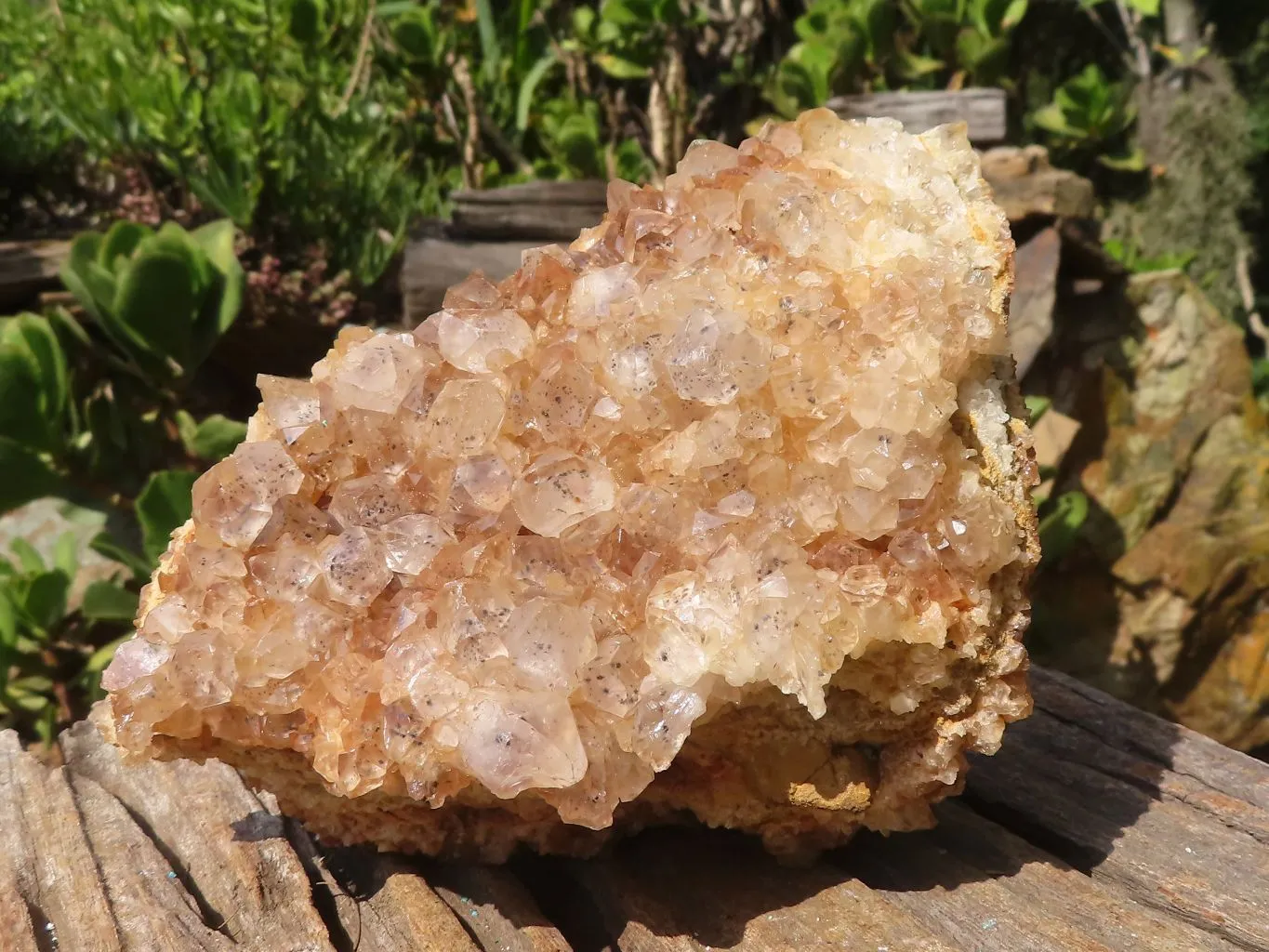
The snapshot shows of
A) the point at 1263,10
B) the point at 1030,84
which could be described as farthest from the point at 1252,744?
the point at 1263,10

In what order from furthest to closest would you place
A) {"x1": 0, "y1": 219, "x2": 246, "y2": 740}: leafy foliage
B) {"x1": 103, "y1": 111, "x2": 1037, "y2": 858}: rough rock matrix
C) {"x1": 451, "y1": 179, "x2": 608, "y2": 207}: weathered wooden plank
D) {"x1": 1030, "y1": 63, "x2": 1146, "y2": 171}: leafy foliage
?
1. {"x1": 1030, "y1": 63, "x2": 1146, "y2": 171}: leafy foliage
2. {"x1": 451, "y1": 179, "x2": 608, "y2": 207}: weathered wooden plank
3. {"x1": 0, "y1": 219, "x2": 246, "y2": 740}: leafy foliage
4. {"x1": 103, "y1": 111, "x2": 1037, "y2": 858}: rough rock matrix

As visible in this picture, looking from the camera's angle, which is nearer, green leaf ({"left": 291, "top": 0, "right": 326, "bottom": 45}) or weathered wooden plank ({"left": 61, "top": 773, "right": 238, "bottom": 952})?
weathered wooden plank ({"left": 61, "top": 773, "right": 238, "bottom": 952})

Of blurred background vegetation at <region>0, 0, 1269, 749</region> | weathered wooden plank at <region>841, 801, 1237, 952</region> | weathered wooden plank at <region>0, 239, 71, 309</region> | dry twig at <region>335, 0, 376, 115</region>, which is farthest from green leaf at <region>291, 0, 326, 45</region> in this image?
weathered wooden plank at <region>841, 801, 1237, 952</region>

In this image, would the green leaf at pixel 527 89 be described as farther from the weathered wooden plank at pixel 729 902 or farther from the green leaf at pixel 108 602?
the weathered wooden plank at pixel 729 902

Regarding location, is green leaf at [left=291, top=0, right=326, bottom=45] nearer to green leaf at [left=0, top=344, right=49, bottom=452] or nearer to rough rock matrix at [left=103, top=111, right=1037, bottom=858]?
green leaf at [left=0, top=344, right=49, bottom=452]

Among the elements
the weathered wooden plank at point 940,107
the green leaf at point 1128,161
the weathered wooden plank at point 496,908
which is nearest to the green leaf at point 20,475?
the weathered wooden plank at point 496,908

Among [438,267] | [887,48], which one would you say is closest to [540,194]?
[438,267]

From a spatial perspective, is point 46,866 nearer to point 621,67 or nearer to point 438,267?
point 438,267
